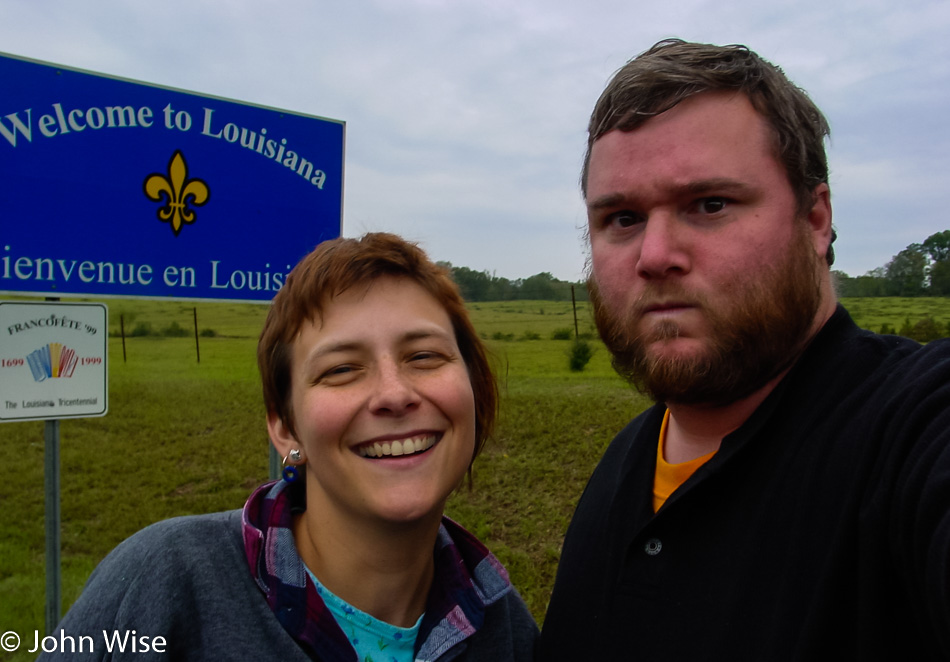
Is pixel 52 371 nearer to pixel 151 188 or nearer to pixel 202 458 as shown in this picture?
pixel 151 188

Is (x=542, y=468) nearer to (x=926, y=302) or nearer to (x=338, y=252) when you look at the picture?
(x=338, y=252)

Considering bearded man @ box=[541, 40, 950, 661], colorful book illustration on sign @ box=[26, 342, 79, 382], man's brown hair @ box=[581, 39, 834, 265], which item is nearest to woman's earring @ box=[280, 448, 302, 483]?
bearded man @ box=[541, 40, 950, 661]

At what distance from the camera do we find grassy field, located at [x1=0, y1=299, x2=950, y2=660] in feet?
16.6

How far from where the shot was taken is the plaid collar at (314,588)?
1.53m

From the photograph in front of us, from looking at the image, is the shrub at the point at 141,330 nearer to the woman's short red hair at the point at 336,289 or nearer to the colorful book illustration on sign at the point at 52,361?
the colorful book illustration on sign at the point at 52,361

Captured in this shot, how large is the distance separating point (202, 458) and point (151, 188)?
3689 mm

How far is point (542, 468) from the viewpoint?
612 centimetres

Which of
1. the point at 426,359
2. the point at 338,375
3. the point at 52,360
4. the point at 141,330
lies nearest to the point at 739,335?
the point at 426,359

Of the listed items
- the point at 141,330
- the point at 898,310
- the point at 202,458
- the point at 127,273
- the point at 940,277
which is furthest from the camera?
the point at 898,310

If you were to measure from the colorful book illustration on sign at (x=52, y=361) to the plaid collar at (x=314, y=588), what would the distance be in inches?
76.5

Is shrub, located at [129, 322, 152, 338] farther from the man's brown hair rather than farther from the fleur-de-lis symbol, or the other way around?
the man's brown hair

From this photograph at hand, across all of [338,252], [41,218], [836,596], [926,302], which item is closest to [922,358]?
[836,596]

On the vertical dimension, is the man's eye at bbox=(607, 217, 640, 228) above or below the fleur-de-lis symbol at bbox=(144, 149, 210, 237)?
below

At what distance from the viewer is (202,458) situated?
6.35 m
